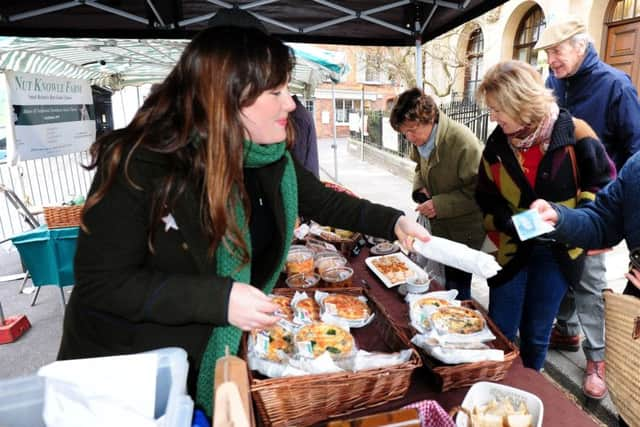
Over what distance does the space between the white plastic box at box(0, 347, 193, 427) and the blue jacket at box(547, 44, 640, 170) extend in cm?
277

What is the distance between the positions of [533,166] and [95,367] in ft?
6.42

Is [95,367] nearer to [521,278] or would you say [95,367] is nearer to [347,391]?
[347,391]

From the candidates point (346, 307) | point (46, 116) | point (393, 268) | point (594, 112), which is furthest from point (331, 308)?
point (46, 116)

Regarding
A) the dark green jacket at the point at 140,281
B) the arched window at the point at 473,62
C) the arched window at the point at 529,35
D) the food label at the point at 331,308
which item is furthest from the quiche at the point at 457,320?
the arched window at the point at 473,62

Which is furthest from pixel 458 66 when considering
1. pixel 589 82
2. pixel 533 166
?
pixel 533 166

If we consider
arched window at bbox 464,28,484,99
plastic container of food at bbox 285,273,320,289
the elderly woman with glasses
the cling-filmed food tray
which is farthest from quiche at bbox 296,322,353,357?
arched window at bbox 464,28,484,99

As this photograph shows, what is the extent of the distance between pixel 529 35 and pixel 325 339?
1134cm

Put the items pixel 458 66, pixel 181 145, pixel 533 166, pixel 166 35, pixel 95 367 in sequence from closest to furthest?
pixel 95 367 → pixel 181 145 → pixel 533 166 → pixel 166 35 → pixel 458 66

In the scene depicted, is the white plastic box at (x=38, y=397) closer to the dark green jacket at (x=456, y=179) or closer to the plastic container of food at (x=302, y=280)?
the plastic container of food at (x=302, y=280)

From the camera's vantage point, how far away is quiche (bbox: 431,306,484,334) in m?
1.33

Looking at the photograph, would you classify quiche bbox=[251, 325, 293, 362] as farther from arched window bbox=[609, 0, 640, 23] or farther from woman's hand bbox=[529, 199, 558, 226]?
arched window bbox=[609, 0, 640, 23]

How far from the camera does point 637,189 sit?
139cm

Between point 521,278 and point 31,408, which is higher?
point 31,408

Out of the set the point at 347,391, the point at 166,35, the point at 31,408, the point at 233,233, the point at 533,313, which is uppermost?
the point at 166,35
